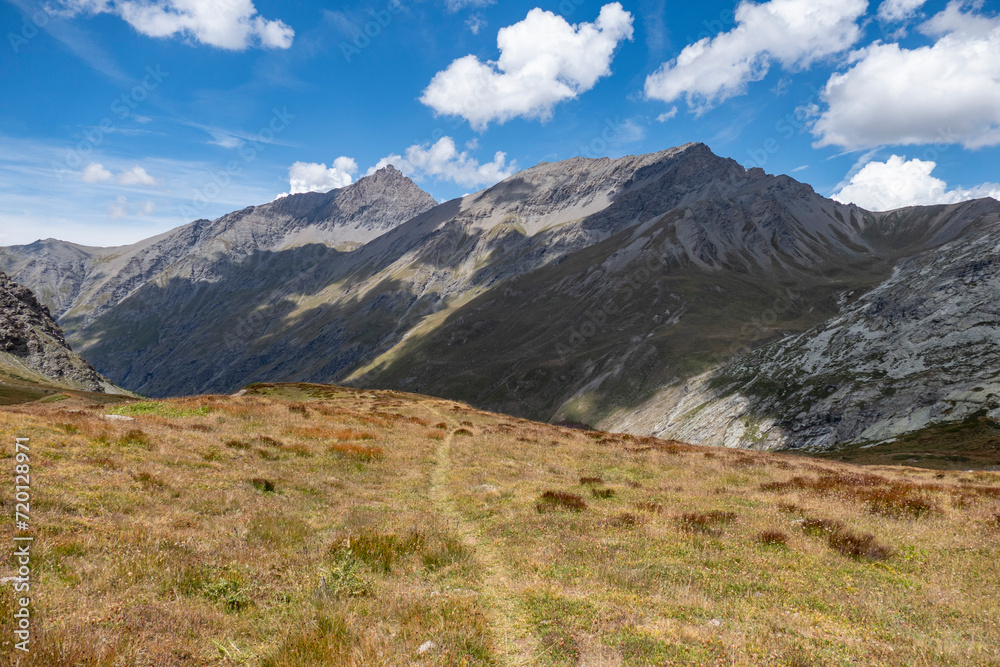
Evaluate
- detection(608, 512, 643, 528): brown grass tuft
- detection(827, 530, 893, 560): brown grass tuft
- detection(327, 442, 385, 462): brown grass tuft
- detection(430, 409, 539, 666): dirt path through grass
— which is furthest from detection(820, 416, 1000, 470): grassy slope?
detection(430, 409, 539, 666): dirt path through grass

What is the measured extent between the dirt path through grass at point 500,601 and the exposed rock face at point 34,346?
7282 inches

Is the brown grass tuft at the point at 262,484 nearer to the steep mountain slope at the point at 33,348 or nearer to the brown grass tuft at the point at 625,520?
the brown grass tuft at the point at 625,520

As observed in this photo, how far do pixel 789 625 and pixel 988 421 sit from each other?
6632 centimetres

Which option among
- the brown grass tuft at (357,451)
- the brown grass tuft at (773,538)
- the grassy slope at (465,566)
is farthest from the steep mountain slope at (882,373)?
the brown grass tuft at (357,451)

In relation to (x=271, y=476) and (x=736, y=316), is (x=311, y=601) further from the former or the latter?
(x=736, y=316)

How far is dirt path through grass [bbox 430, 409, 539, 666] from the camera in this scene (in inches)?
274

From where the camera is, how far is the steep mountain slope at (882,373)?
5966 centimetres

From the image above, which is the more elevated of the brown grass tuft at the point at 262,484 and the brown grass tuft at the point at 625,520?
the brown grass tuft at the point at 262,484

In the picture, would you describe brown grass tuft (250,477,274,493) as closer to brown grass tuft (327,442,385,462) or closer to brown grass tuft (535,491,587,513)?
brown grass tuft (327,442,385,462)

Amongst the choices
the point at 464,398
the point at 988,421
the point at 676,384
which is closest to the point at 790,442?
the point at 988,421

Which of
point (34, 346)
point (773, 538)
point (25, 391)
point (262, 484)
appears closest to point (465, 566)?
point (773, 538)

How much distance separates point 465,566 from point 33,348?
690 ft

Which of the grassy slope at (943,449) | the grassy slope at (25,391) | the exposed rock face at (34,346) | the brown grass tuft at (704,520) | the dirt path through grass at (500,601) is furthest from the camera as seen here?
the exposed rock face at (34,346)

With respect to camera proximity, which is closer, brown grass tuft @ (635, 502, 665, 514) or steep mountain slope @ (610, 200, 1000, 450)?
brown grass tuft @ (635, 502, 665, 514)
